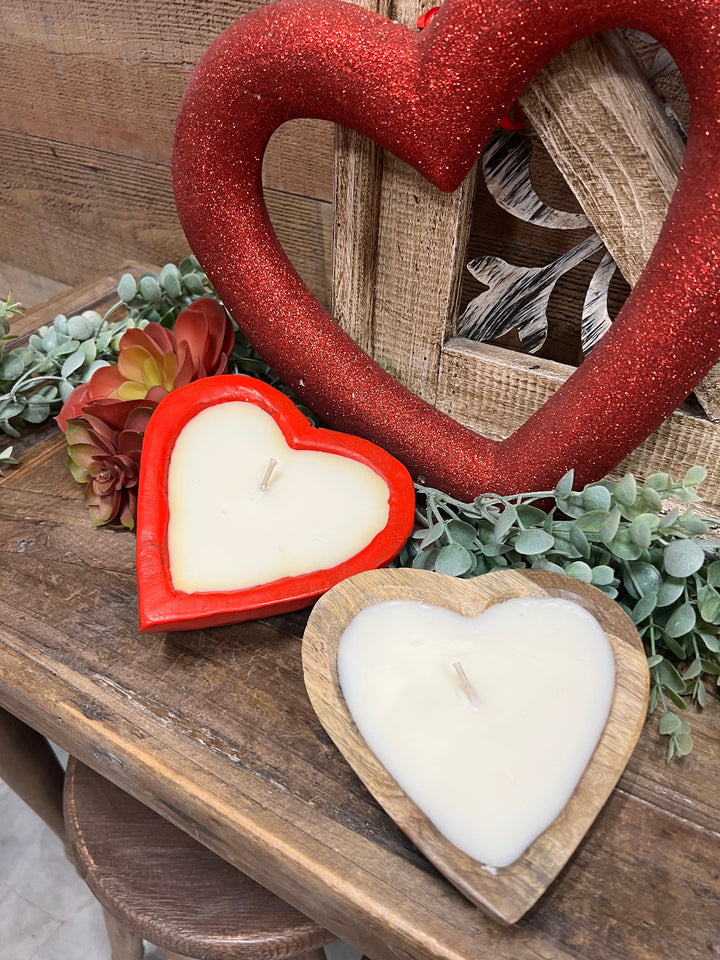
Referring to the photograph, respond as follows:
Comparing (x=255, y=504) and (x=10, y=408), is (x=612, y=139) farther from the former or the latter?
(x=10, y=408)

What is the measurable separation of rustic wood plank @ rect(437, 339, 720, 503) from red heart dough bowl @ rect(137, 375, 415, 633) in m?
0.11

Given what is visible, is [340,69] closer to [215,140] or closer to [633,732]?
[215,140]

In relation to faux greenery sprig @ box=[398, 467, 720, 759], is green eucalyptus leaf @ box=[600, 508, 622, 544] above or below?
above

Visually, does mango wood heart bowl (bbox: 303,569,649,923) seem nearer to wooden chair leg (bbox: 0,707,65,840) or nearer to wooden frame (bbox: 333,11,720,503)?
wooden frame (bbox: 333,11,720,503)

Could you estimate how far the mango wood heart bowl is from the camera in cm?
33

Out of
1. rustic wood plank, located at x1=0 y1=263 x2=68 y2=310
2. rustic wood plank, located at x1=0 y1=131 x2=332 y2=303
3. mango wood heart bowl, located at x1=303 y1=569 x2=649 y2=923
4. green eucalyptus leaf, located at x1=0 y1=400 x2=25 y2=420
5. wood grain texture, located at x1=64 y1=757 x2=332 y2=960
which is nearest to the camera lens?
mango wood heart bowl, located at x1=303 y1=569 x2=649 y2=923

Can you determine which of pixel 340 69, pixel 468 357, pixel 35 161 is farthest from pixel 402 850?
pixel 35 161

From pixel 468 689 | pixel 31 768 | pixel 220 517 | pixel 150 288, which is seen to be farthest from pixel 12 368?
pixel 468 689

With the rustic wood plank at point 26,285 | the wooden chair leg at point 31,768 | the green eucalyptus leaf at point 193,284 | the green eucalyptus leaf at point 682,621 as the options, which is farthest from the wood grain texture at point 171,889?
the rustic wood plank at point 26,285

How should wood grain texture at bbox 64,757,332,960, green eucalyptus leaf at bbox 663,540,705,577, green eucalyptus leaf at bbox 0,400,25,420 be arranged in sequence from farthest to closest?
green eucalyptus leaf at bbox 0,400,25,420 → wood grain texture at bbox 64,757,332,960 → green eucalyptus leaf at bbox 663,540,705,577

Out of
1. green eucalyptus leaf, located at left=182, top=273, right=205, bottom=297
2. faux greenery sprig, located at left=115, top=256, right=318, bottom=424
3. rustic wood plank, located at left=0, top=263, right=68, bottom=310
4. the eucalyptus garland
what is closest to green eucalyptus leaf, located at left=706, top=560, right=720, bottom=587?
the eucalyptus garland

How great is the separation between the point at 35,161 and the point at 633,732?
1.05 metres

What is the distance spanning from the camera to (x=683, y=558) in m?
0.43

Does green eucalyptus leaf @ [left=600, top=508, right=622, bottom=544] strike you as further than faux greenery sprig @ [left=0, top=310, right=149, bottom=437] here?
No
